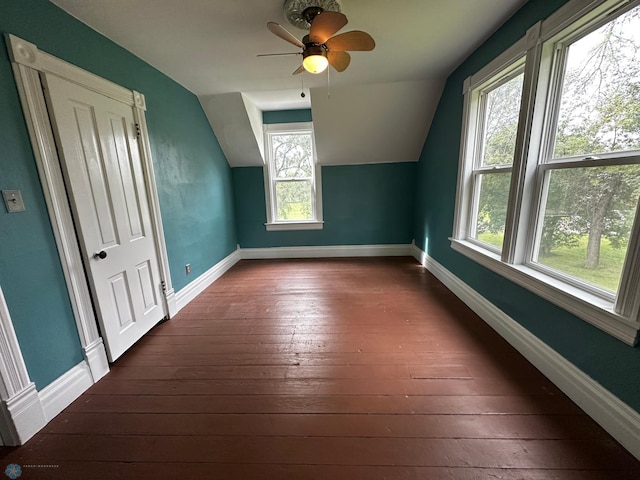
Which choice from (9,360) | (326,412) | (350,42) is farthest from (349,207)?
(9,360)

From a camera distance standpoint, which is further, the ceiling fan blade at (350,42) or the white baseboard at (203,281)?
the white baseboard at (203,281)

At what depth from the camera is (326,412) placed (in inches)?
58.6

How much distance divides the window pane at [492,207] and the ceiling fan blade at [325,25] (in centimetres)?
178

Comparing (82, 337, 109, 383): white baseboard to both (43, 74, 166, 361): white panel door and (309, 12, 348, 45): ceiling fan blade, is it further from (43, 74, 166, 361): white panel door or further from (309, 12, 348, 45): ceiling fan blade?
(309, 12, 348, 45): ceiling fan blade

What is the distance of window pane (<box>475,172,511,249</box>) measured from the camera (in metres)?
2.28

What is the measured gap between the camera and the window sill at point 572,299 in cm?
127

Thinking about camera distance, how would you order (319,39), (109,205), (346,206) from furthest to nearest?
1. (346,206)
2. (109,205)
3. (319,39)

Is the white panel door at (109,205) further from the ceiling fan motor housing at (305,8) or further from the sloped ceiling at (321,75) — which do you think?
the ceiling fan motor housing at (305,8)

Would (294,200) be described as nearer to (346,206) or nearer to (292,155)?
(292,155)

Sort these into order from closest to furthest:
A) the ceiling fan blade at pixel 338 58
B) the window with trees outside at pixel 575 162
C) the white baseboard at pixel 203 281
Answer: the window with trees outside at pixel 575 162
the ceiling fan blade at pixel 338 58
the white baseboard at pixel 203 281

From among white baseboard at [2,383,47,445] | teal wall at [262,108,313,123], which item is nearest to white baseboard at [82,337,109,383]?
white baseboard at [2,383,47,445]

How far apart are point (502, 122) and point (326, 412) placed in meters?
2.67

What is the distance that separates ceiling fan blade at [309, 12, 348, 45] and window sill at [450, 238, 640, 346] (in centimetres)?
206

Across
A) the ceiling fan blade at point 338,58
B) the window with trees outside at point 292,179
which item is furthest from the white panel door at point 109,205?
the window with trees outside at point 292,179
